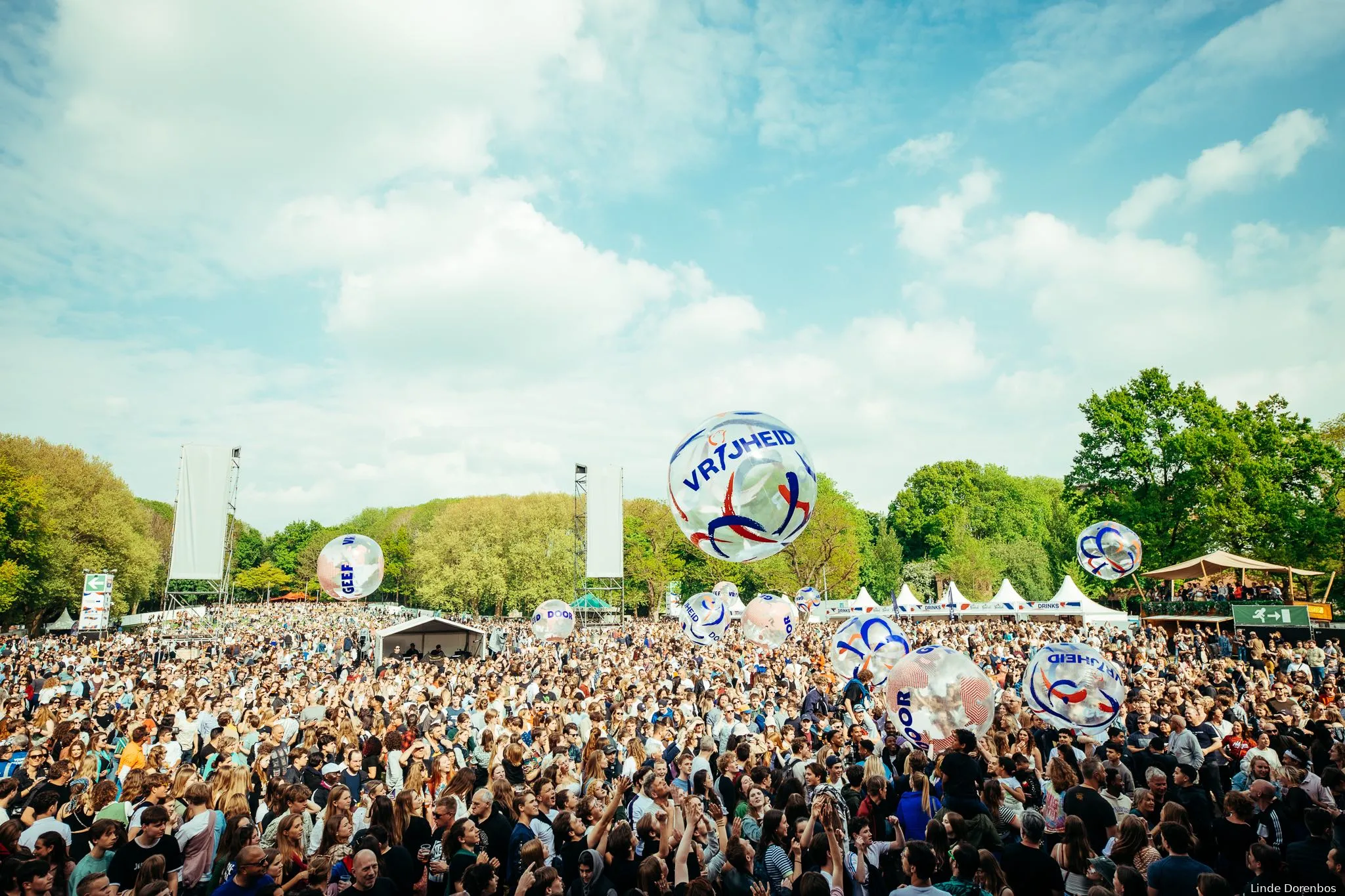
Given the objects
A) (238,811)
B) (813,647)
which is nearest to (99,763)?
(238,811)

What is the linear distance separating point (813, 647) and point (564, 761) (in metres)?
19.2

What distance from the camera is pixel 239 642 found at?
33.1 m

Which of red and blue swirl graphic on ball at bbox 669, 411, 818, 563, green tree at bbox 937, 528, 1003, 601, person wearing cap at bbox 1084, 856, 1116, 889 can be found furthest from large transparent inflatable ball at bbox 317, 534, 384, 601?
green tree at bbox 937, 528, 1003, 601

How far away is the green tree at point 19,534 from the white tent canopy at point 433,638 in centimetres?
2472

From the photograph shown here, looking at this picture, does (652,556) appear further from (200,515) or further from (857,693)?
(857,693)

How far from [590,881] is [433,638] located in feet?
77.5

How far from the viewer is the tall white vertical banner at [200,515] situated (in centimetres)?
2481

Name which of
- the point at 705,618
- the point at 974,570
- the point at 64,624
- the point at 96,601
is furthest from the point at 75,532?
the point at 974,570

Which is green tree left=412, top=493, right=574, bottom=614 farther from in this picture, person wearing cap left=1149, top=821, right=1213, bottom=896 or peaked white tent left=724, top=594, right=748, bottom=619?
person wearing cap left=1149, top=821, right=1213, bottom=896

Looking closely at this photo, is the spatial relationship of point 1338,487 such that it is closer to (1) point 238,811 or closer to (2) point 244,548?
(1) point 238,811

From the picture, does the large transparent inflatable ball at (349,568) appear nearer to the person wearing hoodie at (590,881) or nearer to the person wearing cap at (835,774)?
the person wearing cap at (835,774)

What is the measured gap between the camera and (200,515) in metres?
25.2

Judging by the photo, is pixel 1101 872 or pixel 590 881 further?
pixel 590 881

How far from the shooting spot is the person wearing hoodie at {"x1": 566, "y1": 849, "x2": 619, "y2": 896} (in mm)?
4640
